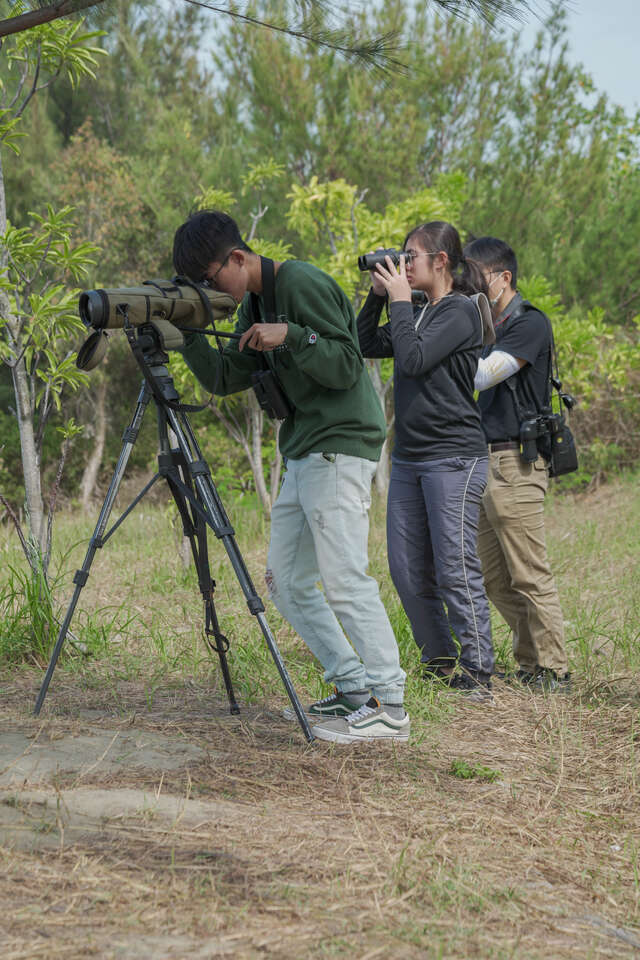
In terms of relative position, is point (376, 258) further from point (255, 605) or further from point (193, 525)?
point (255, 605)

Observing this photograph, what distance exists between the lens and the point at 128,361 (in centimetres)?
1329

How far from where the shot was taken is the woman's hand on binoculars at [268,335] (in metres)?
2.58

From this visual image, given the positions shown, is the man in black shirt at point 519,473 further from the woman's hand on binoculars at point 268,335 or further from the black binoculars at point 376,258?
the woman's hand on binoculars at point 268,335

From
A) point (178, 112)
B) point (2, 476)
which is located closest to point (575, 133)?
point (178, 112)

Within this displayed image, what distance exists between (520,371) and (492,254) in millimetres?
495

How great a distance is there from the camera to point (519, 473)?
3.61 meters

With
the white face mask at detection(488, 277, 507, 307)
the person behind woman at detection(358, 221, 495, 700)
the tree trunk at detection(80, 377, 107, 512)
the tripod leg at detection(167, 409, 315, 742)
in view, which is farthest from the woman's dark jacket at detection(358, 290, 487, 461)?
the tree trunk at detection(80, 377, 107, 512)

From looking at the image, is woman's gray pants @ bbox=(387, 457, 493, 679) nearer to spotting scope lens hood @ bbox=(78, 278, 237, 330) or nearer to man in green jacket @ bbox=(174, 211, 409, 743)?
man in green jacket @ bbox=(174, 211, 409, 743)

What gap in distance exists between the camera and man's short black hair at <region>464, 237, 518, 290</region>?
12.1 ft

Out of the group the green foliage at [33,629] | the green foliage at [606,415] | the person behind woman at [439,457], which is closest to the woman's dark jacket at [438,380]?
the person behind woman at [439,457]

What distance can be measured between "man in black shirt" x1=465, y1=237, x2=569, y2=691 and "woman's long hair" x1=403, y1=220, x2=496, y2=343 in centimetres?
13

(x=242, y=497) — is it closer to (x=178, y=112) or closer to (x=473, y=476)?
(x=473, y=476)

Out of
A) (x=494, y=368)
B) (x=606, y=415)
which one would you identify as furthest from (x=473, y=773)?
(x=606, y=415)

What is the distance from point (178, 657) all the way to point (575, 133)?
1008 centimetres
